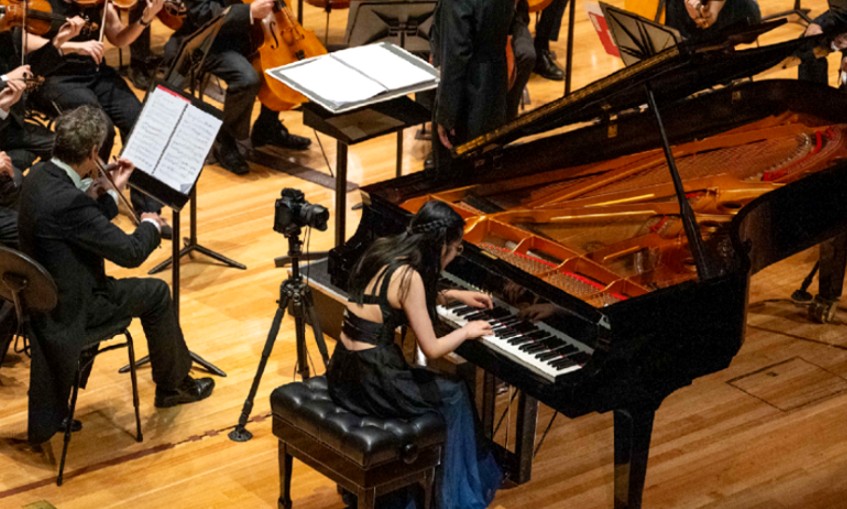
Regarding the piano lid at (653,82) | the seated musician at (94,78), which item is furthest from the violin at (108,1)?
the piano lid at (653,82)

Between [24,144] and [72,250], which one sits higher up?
[72,250]

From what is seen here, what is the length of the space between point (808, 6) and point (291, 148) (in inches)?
199

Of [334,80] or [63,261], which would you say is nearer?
[63,261]

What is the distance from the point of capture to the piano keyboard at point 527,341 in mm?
4301

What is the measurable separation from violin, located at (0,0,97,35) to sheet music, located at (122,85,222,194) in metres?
1.35

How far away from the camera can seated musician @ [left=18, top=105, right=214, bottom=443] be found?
16.0 ft

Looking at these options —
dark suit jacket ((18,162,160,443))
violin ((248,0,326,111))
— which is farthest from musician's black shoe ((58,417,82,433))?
violin ((248,0,326,111))

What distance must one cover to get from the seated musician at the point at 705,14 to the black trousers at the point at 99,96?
2730 millimetres

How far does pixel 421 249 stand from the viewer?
4391 millimetres

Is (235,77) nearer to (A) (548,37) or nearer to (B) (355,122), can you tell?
(B) (355,122)

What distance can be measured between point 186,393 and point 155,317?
466mm

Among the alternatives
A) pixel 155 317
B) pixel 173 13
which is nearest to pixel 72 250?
pixel 155 317

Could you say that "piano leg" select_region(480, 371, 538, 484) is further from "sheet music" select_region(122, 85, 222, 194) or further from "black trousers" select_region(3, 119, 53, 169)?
"black trousers" select_region(3, 119, 53, 169)

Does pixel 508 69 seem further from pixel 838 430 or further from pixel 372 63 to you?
pixel 838 430
